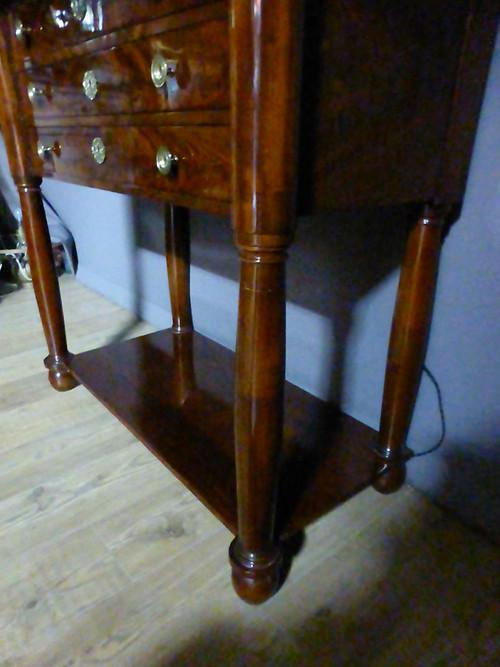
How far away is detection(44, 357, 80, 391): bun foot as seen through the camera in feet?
3.85

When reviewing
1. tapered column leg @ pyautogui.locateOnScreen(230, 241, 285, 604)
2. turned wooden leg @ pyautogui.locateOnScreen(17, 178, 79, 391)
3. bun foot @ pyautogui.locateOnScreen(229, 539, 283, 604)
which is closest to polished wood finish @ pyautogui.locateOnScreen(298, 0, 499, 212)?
tapered column leg @ pyautogui.locateOnScreen(230, 241, 285, 604)

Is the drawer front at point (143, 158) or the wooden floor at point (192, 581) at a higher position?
the drawer front at point (143, 158)

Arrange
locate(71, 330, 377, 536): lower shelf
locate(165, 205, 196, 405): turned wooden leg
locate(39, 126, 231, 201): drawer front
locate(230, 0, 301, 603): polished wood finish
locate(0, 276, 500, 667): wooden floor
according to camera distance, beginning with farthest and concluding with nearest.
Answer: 1. locate(165, 205, 196, 405): turned wooden leg
2. locate(71, 330, 377, 536): lower shelf
3. locate(0, 276, 500, 667): wooden floor
4. locate(39, 126, 231, 201): drawer front
5. locate(230, 0, 301, 603): polished wood finish

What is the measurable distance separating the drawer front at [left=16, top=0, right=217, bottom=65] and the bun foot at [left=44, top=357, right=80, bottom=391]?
2.15 feet

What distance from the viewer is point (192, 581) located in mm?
732

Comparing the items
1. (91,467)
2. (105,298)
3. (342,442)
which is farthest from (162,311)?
(342,442)

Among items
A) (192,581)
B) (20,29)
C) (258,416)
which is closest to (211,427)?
(192,581)

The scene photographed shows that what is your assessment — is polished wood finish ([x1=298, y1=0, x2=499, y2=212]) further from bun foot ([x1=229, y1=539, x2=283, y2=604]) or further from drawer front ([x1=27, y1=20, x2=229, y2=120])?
bun foot ([x1=229, y1=539, x2=283, y2=604])

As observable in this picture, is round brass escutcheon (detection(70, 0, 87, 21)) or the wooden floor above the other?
round brass escutcheon (detection(70, 0, 87, 21))

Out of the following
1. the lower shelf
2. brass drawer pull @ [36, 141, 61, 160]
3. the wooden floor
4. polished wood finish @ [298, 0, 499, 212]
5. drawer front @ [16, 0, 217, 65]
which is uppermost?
drawer front @ [16, 0, 217, 65]

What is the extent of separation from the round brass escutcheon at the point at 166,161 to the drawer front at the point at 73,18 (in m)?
0.15

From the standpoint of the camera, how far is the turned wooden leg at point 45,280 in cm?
102

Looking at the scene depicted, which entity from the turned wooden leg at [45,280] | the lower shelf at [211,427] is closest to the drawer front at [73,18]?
the turned wooden leg at [45,280]

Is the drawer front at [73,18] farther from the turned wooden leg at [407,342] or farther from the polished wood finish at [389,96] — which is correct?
the turned wooden leg at [407,342]
